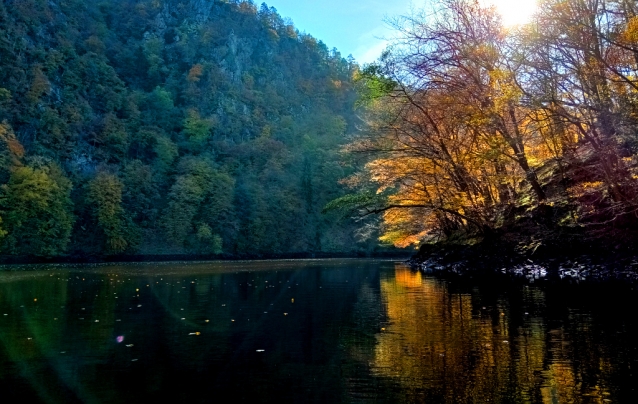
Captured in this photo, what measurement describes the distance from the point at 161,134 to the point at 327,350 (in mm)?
81875

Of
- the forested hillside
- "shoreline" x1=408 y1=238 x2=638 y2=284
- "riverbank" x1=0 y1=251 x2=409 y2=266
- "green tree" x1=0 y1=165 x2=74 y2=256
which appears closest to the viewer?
"shoreline" x1=408 y1=238 x2=638 y2=284

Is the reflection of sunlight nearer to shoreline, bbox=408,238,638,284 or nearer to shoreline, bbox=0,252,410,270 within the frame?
shoreline, bbox=408,238,638,284

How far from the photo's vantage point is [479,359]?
688 centimetres

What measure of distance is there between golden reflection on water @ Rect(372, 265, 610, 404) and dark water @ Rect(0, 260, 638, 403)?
2 cm

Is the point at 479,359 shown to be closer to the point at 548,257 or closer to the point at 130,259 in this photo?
the point at 548,257

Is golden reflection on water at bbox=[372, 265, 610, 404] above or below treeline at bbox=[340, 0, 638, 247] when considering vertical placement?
below

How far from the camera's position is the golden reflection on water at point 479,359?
5.44 m

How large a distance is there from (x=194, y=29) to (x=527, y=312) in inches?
4445

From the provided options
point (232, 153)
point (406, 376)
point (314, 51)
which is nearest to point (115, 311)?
point (406, 376)

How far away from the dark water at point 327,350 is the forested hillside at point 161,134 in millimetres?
44194

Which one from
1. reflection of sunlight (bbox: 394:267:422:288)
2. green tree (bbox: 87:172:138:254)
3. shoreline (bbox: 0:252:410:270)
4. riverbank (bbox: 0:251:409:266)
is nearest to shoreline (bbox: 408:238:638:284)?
reflection of sunlight (bbox: 394:267:422:288)

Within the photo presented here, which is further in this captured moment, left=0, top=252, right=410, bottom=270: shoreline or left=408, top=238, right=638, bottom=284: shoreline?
left=0, top=252, right=410, bottom=270: shoreline

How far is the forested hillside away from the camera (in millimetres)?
63406

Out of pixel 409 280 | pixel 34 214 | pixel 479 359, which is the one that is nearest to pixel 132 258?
pixel 34 214
